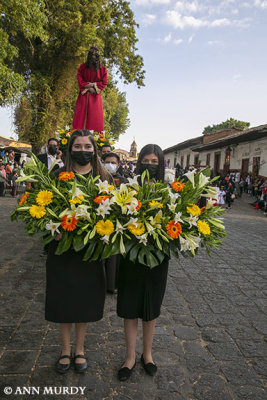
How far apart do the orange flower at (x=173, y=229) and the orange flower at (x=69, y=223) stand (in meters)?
0.66

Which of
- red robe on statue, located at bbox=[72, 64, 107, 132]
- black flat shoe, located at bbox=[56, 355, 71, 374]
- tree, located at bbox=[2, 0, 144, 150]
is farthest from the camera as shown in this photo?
tree, located at bbox=[2, 0, 144, 150]

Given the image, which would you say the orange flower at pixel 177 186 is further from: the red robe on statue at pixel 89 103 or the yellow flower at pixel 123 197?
the red robe on statue at pixel 89 103

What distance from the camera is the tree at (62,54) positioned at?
620 inches

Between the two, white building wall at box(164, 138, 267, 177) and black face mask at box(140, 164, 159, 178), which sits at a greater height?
white building wall at box(164, 138, 267, 177)

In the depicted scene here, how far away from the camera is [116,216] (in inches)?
84.6

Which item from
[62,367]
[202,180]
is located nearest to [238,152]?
[202,180]

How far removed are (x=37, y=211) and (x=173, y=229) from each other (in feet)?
3.22

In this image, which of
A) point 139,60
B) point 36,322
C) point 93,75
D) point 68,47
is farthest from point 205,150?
point 36,322

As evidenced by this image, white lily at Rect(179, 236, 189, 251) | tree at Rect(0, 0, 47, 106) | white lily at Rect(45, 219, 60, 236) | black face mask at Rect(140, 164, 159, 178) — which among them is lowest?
white lily at Rect(179, 236, 189, 251)

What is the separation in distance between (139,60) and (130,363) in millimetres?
21243

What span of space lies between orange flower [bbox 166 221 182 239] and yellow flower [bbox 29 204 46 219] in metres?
0.90

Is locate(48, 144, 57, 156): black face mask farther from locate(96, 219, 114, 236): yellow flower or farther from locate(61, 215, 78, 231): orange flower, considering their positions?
locate(96, 219, 114, 236): yellow flower

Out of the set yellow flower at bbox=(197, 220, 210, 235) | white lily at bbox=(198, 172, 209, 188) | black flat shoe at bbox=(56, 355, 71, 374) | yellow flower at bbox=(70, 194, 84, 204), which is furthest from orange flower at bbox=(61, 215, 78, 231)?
black flat shoe at bbox=(56, 355, 71, 374)

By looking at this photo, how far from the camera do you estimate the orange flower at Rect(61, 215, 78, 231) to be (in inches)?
82.2
